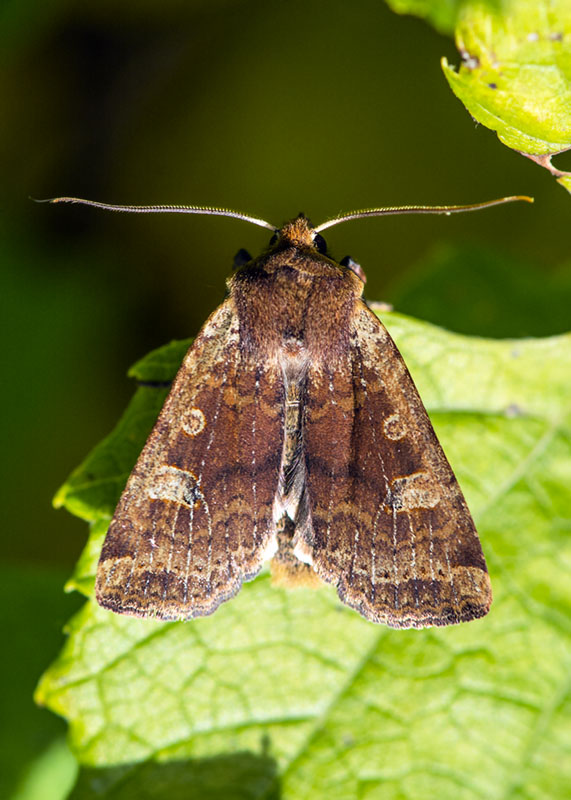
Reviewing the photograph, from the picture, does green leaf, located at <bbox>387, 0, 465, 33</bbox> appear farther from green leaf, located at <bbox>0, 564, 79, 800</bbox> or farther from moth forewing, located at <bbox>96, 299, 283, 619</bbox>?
green leaf, located at <bbox>0, 564, 79, 800</bbox>

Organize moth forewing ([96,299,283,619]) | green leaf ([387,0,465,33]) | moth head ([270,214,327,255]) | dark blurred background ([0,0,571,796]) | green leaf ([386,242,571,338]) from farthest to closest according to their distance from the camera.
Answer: dark blurred background ([0,0,571,796]) < green leaf ([386,242,571,338]) < moth head ([270,214,327,255]) < moth forewing ([96,299,283,619]) < green leaf ([387,0,465,33])

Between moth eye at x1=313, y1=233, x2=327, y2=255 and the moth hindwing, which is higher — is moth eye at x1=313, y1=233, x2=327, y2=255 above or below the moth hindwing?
above

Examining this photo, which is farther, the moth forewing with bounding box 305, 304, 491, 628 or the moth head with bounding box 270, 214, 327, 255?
the moth head with bounding box 270, 214, 327, 255

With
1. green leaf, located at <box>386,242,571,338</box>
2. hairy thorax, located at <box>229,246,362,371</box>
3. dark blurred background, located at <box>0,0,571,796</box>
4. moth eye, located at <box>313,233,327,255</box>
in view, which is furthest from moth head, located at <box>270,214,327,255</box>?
dark blurred background, located at <box>0,0,571,796</box>

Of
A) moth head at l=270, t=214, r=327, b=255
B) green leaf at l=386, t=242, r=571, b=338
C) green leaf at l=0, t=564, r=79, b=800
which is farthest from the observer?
green leaf at l=386, t=242, r=571, b=338

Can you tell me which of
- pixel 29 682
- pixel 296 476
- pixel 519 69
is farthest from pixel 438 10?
pixel 29 682

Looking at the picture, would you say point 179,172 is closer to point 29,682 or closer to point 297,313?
point 297,313

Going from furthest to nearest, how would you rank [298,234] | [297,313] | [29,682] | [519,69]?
[29,682] < [298,234] < [297,313] < [519,69]

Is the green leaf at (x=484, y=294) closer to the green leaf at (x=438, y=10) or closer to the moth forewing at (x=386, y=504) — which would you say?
the moth forewing at (x=386, y=504)
